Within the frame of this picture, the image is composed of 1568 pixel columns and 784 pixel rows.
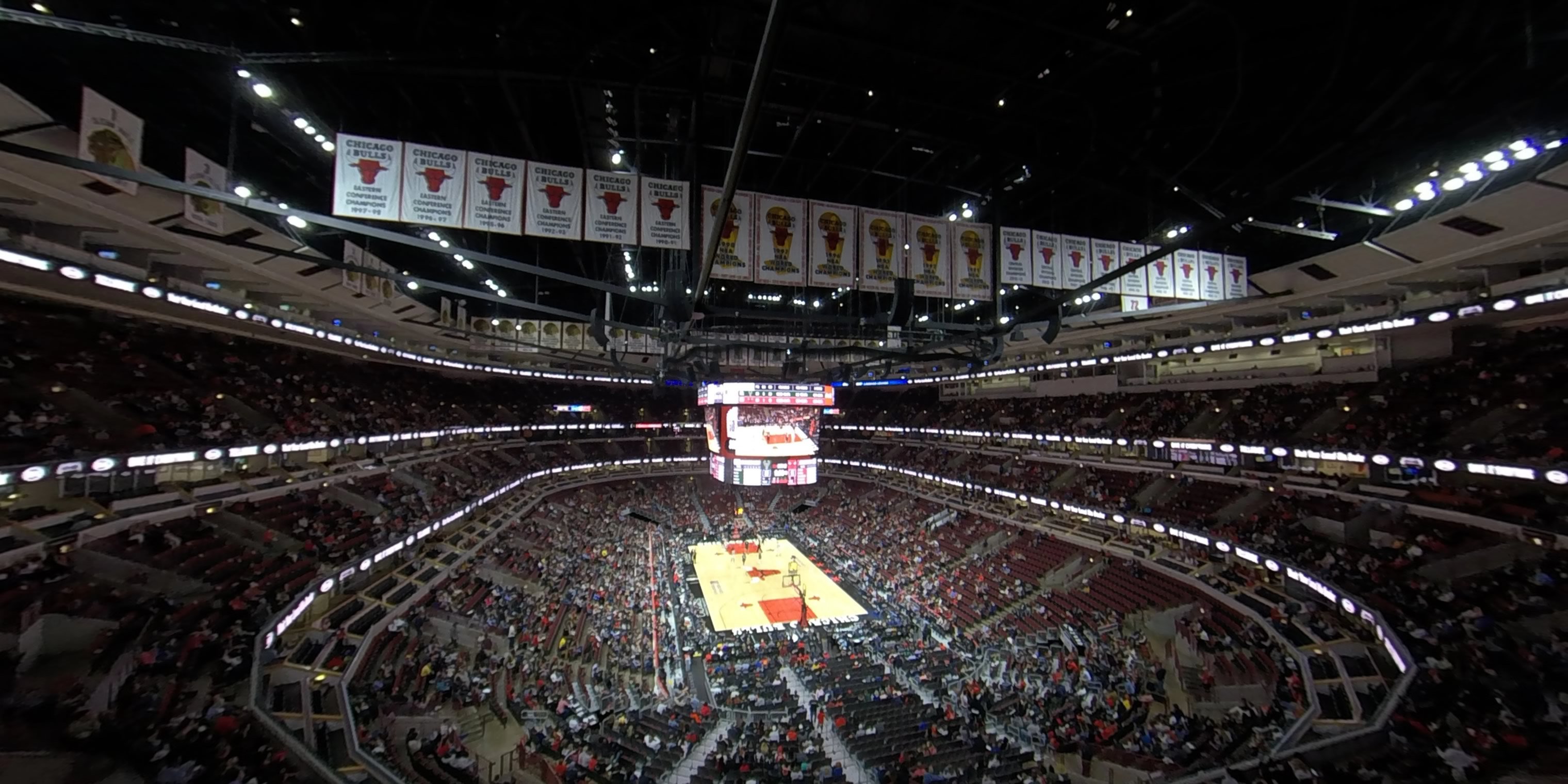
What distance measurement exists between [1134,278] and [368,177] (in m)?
12.4

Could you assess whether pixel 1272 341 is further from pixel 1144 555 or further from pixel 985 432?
pixel 985 432

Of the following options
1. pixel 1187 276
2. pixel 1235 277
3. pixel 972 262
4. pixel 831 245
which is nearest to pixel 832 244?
pixel 831 245

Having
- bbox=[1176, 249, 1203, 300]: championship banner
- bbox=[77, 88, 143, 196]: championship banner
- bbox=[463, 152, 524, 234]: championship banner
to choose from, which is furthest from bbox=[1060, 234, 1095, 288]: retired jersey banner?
bbox=[77, 88, 143, 196]: championship banner

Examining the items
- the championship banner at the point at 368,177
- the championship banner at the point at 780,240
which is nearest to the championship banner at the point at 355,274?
the championship banner at the point at 368,177

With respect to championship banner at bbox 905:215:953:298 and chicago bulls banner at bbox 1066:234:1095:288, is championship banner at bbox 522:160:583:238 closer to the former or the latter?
championship banner at bbox 905:215:953:298

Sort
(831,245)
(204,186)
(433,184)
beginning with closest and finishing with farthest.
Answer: (433,184)
(204,186)
(831,245)

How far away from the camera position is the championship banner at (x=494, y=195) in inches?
288

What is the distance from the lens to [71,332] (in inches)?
543

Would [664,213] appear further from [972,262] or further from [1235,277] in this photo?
[1235,277]

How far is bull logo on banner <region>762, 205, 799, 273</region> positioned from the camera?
347 inches

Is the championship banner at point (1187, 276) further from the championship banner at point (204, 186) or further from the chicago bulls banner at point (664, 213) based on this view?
the championship banner at point (204, 186)

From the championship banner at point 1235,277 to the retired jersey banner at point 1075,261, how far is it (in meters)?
4.45

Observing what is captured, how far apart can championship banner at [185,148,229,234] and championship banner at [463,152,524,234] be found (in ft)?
9.80

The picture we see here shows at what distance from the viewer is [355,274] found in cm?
1544
